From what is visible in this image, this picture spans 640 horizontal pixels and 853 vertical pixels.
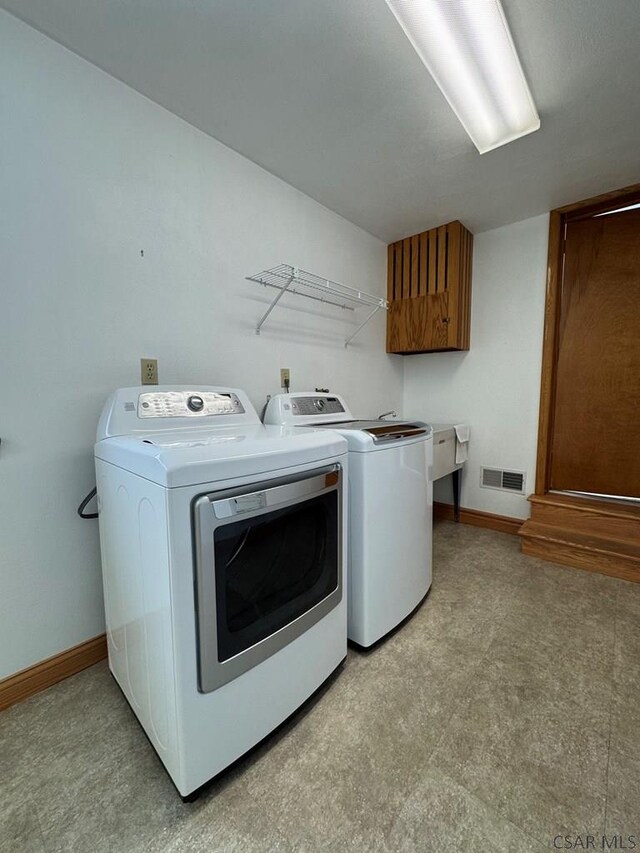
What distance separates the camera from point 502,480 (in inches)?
104

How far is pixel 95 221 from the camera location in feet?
4.31

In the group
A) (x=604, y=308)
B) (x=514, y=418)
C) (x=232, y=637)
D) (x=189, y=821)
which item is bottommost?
(x=189, y=821)

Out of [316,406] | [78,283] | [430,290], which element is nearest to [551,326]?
[430,290]

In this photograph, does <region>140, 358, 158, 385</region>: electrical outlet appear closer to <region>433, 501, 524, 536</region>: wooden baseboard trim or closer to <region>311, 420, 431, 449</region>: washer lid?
<region>311, 420, 431, 449</region>: washer lid

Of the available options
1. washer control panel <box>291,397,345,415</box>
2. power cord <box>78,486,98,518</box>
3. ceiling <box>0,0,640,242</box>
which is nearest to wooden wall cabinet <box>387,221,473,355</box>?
ceiling <box>0,0,640,242</box>

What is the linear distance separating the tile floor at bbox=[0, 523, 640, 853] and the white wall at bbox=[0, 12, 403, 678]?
42 cm

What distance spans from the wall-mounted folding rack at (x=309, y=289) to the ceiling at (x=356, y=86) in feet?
1.81

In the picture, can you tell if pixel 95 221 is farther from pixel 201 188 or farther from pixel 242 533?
pixel 242 533

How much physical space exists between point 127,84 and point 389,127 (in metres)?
1.10

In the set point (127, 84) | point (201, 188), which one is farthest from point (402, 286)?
point (127, 84)

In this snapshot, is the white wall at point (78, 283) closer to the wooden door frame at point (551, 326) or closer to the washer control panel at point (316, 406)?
the washer control panel at point (316, 406)

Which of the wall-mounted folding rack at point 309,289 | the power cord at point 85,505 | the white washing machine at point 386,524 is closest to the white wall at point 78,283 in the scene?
the power cord at point 85,505

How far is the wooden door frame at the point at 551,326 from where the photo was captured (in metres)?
2.29

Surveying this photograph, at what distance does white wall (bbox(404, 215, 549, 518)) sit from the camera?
2.48 m
